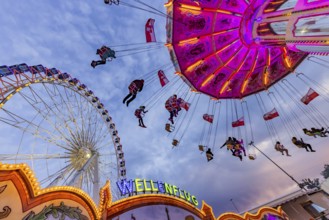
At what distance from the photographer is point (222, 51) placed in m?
17.6

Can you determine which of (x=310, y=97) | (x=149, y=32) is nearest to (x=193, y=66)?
(x=149, y=32)

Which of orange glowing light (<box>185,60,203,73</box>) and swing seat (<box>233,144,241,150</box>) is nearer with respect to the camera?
orange glowing light (<box>185,60,203,73</box>)

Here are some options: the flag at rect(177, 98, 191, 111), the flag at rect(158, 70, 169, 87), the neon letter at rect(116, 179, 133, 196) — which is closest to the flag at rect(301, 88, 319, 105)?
the flag at rect(177, 98, 191, 111)

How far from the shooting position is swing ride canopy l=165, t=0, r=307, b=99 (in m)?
14.8

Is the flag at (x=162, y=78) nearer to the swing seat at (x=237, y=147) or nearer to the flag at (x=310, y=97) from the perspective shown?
the swing seat at (x=237, y=147)

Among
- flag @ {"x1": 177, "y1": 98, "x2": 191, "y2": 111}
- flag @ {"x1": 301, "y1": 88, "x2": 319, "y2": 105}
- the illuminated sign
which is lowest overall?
the illuminated sign

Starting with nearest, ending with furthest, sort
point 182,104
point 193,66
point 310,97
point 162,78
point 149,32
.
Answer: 1. point 149,32
2. point 162,78
3. point 193,66
4. point 310,97
5. point 182,104

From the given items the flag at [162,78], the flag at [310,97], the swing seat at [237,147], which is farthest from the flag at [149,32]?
the flag at [310,97]

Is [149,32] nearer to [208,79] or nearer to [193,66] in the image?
[193,66]

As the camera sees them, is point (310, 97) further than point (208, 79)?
No

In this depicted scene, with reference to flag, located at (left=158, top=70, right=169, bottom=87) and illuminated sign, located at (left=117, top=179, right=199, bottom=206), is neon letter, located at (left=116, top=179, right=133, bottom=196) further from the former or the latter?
flag, located at (left=158, top=70, right=169, bottom=87)

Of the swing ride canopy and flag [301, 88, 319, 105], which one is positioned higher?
the swing ride canopy

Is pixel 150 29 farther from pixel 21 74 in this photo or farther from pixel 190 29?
pixel 21 74

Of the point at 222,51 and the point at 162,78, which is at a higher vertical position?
the point at 222,51
